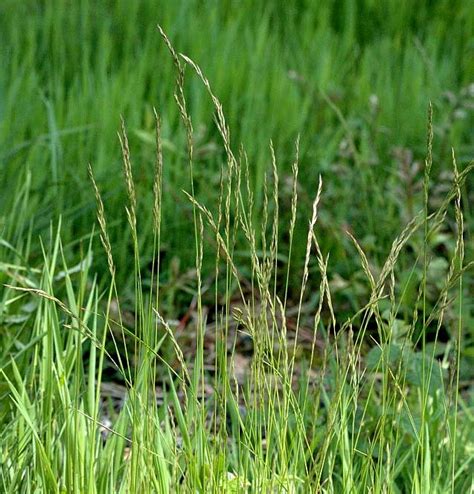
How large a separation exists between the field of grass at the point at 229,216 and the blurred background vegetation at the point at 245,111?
0.03 feet

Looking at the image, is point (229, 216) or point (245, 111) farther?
point (245, 111)

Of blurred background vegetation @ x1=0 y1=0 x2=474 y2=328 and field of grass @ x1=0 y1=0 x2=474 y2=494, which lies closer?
field of grass @ x1=0 y1=0 x2=474 y2=494

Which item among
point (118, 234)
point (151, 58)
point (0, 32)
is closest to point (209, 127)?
point (151, 58)

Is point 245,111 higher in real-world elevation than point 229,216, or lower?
lower

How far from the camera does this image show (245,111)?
3.47m

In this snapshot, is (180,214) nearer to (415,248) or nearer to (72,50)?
(415,248)

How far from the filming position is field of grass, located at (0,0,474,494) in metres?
1.81

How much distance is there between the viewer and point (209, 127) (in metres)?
3.46

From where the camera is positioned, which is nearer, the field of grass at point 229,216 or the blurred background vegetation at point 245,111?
the field of grass at point 229,216

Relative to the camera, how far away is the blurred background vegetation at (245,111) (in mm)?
2893

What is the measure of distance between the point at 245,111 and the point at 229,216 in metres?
1.66

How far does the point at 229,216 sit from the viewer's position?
1860mm

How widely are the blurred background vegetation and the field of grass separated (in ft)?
0.03

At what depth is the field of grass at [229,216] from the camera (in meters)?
1.81
